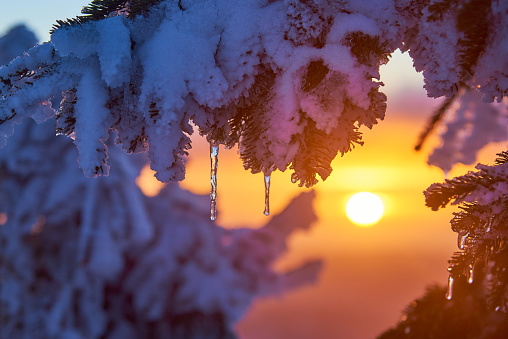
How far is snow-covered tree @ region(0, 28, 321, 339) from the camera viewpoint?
7.95 m

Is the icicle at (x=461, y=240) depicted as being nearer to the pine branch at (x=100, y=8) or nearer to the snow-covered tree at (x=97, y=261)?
the pine branch at (x=100, y=8)

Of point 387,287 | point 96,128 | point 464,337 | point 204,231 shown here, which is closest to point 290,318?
point 387,287

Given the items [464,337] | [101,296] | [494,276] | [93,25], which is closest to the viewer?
[93,25]

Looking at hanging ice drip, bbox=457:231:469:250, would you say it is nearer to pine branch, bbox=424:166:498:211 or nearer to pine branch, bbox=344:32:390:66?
pine branch, bbox=424:166:498:211

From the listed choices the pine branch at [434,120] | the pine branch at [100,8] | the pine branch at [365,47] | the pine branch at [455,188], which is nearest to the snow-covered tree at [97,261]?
the pine branch at [434,120]

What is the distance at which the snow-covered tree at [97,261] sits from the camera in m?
7.95

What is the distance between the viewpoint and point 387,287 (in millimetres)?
24016

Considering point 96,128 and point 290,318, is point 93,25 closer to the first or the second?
point 96,128

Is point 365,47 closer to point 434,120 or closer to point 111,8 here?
point 111,8

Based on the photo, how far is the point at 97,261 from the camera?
25.8ft

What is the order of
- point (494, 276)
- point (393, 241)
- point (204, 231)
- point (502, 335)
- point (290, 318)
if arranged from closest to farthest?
point (494, 276) < point (502, 335) < point (204, 231) < point (290, 318) < point (393, 241)

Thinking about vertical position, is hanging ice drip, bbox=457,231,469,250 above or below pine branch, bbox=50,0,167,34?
below

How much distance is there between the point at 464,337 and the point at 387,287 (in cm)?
2392

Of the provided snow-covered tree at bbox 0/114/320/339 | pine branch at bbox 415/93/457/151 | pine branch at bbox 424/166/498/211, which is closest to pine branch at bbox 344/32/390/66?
pine branch at bbox 424/166/498/211
